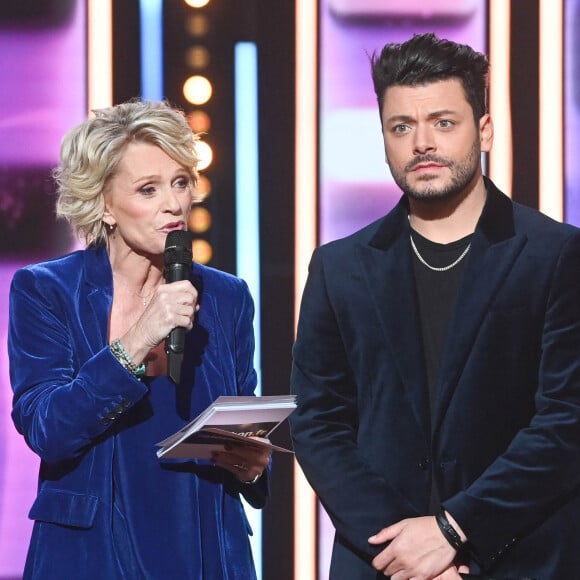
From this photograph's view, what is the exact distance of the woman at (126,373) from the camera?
2.35m

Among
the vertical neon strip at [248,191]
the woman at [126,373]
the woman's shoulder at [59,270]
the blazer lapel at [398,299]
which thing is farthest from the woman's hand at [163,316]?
the vertical neon strip at [248,191]

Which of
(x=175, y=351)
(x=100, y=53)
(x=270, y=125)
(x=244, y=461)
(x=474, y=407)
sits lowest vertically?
(x=244, y=461)

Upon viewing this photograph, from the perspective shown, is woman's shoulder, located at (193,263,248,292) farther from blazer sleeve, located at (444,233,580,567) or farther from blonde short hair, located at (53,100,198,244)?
blazer sleeve, located at (444,233,580,567)

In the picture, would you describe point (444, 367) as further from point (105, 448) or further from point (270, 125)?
point (270, 125)

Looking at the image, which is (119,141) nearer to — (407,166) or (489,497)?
(407,166)

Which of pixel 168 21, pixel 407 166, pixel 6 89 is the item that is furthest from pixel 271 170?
pixel 407 166

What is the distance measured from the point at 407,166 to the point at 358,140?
115cm

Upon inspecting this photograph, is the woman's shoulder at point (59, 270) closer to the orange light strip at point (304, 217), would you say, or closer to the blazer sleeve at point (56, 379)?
the blazer sleeve at point (56, 379)

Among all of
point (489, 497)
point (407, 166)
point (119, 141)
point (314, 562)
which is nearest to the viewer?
point (489, 497)

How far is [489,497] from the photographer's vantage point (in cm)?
226

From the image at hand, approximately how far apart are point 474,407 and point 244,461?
1.65 ft

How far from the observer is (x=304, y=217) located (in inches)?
138

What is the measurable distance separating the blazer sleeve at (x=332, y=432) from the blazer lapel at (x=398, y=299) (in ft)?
0.31

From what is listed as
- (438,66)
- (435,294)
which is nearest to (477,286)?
(435,294)
